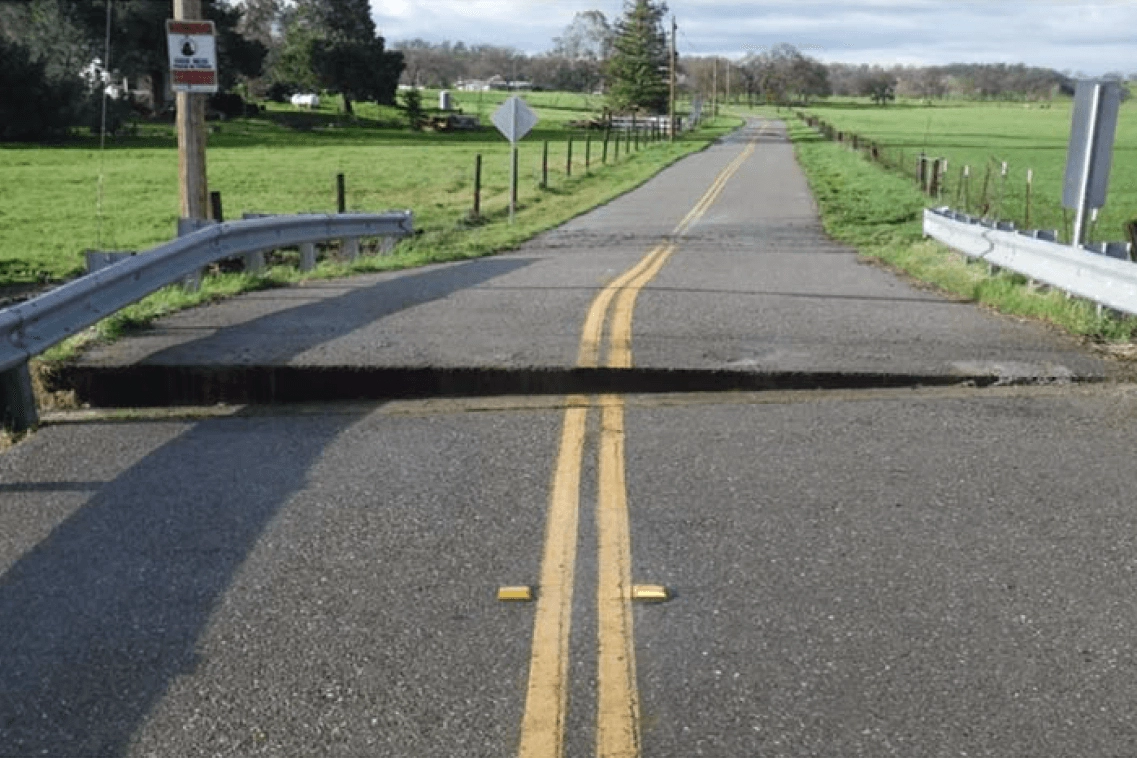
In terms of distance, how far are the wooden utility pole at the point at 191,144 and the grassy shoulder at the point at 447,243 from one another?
1.12 metres

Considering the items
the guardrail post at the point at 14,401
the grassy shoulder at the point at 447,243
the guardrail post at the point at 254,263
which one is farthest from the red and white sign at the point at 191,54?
the guardrail post at the point at 14,401

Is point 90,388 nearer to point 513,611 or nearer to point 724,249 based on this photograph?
point 513,611

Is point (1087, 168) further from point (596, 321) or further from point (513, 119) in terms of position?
point (513, 119)

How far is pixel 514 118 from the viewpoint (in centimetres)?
2217

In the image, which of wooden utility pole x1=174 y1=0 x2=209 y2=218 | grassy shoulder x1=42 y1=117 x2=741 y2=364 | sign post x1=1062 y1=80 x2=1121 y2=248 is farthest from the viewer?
wooden utility pole x1=174 y1=0 x2=209 y2=218

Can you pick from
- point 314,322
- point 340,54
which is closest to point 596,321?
point 314,322

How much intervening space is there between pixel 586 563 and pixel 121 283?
16.5 ft

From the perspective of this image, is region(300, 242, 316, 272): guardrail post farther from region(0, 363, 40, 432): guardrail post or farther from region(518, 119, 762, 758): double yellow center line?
region(0, 363, 40, 432): guardrail post

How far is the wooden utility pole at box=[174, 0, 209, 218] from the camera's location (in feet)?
41.6

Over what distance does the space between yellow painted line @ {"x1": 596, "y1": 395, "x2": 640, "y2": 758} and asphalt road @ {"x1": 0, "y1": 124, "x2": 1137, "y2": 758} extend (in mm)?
14

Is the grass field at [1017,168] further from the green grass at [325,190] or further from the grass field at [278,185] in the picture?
the grass field at [278,185]

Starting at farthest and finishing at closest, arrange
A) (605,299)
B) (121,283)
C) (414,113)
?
(414,113), (605,299), (121,283)

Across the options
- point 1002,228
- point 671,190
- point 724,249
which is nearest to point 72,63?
point 671,190

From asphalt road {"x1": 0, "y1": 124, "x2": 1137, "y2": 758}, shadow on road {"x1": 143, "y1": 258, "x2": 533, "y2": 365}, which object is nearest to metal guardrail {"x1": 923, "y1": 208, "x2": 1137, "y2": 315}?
asphalt road {"x1": 0, "y1": 124, "x2": 1137, "y2": 758}
